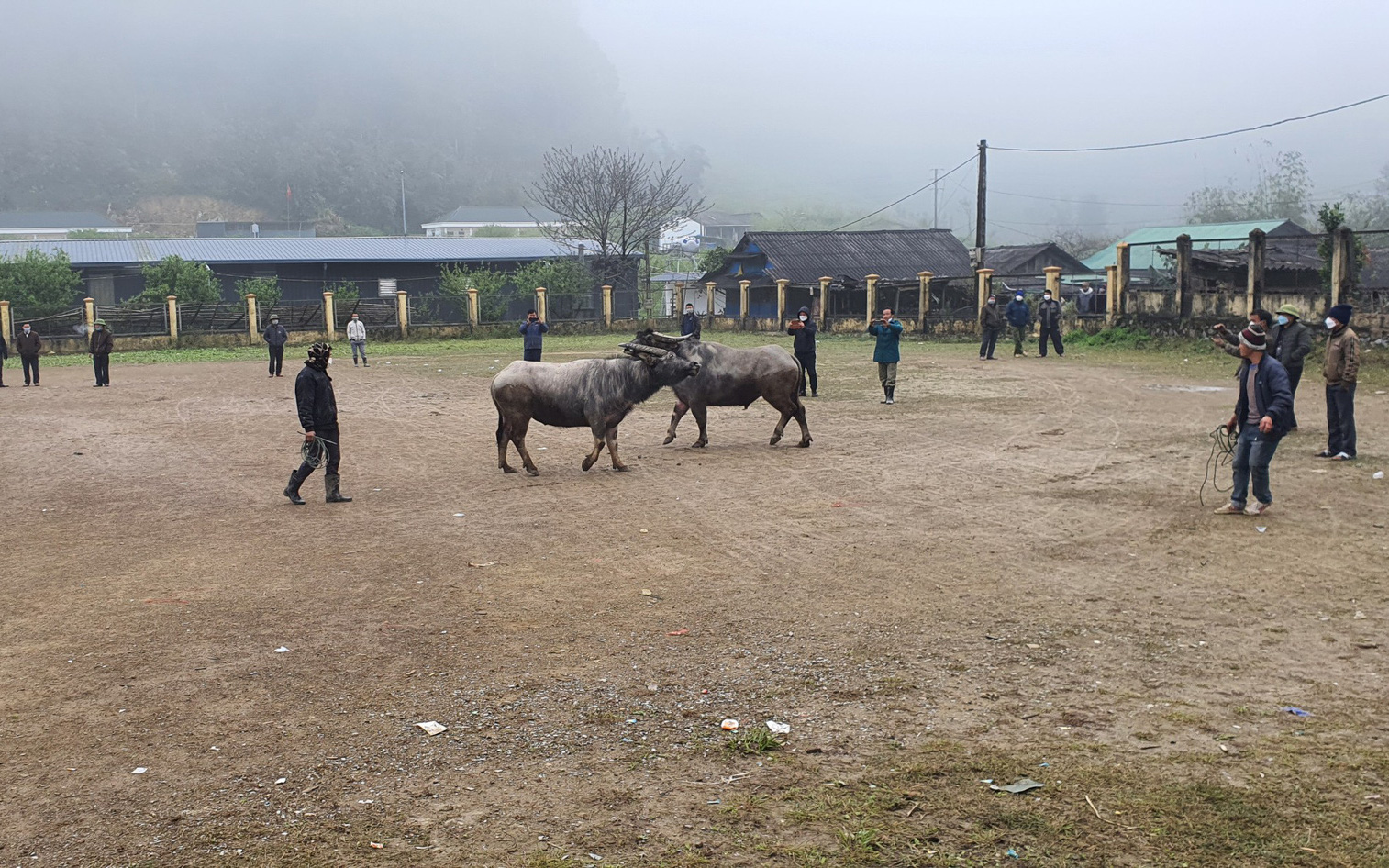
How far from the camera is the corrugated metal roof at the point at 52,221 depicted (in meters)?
88.2

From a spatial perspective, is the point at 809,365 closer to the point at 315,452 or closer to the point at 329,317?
the point at 315,452

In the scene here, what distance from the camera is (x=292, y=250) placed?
47.9 meters

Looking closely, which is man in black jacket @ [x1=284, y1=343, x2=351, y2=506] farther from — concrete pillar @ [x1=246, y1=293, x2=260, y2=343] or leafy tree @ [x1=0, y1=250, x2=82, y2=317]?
leafy tree @ [x1=0, y1=250, x2=82, y2=317]

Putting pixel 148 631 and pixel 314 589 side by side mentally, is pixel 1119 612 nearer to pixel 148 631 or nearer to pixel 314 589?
pixel 314 589

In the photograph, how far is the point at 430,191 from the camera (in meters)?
129

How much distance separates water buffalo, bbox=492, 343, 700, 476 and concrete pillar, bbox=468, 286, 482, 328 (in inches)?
1100

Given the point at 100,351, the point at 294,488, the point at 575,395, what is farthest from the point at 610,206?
the point at 294,488

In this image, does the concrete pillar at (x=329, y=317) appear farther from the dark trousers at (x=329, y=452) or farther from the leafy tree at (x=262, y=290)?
the dark trousers at (x=329, y=452)

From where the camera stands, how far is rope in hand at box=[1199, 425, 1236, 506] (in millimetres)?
9867

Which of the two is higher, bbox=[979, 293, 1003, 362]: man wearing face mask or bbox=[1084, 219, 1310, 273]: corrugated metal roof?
bbox=[1084, 219, 1310, 273]: corrugated metal roof

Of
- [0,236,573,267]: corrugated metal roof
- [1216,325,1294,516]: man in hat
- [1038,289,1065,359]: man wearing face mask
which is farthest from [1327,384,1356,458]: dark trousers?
[0,236,573,267]: corrugated metal roof

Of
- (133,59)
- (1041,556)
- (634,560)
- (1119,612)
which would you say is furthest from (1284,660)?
(133,59)

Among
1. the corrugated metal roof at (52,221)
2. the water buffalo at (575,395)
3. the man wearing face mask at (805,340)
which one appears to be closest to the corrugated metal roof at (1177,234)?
the man wearing face mask at (805,340)

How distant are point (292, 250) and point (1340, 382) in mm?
43660
